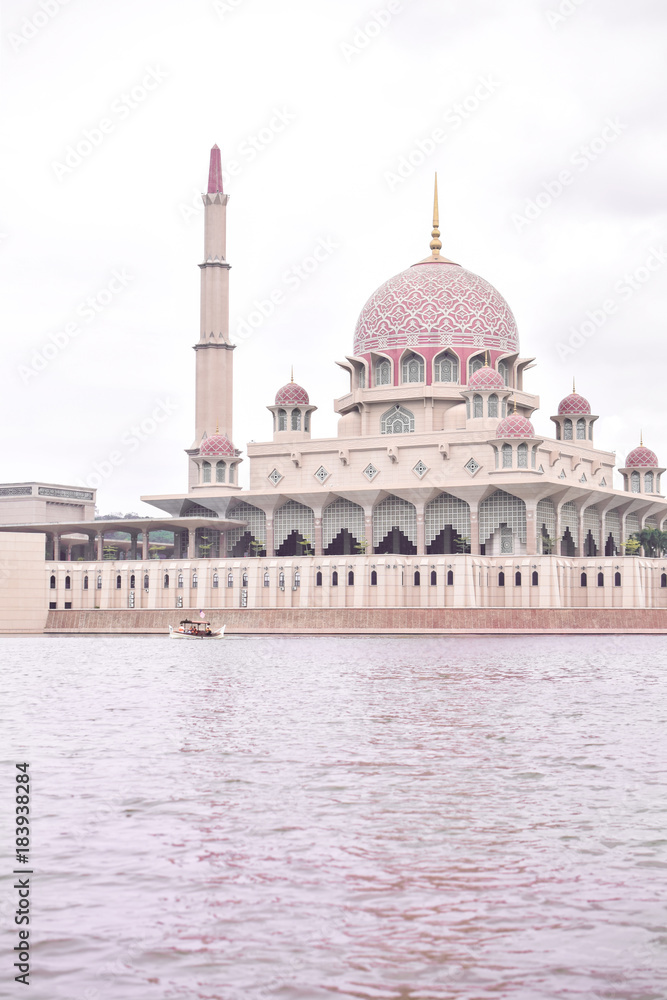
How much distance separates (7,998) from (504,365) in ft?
274

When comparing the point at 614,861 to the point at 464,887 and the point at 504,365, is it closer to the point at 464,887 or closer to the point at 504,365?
the point at 464,887

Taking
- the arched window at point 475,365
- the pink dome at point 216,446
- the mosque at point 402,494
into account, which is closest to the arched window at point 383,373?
the mosque at point 402,494

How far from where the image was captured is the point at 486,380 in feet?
269

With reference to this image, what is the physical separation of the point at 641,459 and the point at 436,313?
18.9 meters

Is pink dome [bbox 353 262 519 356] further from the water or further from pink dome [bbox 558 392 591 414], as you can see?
the water

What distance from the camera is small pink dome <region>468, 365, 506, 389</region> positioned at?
8206 cm

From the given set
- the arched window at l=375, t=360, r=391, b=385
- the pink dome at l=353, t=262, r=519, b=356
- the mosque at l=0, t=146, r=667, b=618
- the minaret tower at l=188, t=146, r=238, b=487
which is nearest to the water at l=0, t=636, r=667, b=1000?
the mosque at l=0, t=146, r=667, b=618

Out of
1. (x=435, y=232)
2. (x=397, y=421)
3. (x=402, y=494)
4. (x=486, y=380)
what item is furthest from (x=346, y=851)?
(x=435, y=232)

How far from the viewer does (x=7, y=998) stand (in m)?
9.19

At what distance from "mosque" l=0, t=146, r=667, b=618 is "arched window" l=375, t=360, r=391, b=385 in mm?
99

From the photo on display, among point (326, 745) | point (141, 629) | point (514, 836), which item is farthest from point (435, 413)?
point (514, 836)

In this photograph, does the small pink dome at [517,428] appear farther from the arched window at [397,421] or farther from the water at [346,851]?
the water at [346,851]

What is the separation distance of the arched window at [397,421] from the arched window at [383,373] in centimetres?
241

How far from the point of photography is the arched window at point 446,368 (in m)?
87.8
